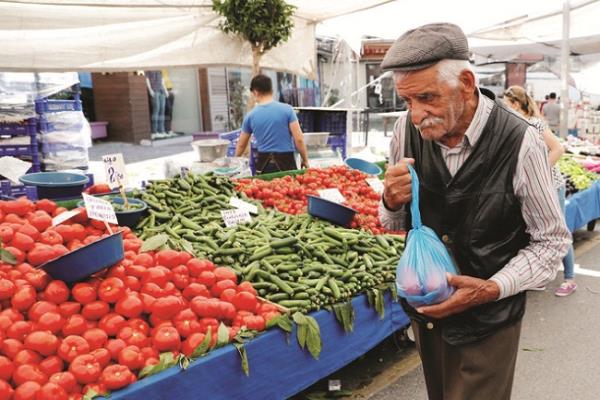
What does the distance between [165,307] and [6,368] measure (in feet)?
2.39

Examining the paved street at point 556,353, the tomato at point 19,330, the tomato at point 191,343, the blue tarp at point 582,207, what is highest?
the tomato at point 19,330

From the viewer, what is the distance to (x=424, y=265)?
5.79 feet

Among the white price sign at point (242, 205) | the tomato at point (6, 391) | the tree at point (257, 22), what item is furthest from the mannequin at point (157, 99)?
the tomato at point (6, 391)

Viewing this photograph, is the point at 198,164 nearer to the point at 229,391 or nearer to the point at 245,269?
the point at 245,269

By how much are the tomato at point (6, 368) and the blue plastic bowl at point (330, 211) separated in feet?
8.48

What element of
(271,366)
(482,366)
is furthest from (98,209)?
(482,366)

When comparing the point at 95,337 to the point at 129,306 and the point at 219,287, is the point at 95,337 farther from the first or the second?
the point at 219,287

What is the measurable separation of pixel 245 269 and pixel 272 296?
0.29 m

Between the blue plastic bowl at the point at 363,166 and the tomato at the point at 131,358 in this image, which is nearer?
the tomato at the point at 131,358

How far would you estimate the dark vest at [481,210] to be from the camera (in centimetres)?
173

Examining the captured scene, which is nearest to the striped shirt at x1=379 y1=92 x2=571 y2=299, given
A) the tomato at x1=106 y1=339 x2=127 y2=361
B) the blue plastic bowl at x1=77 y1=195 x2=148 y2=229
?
the tomato at x1=106 y1=339 x2=127 y2=361

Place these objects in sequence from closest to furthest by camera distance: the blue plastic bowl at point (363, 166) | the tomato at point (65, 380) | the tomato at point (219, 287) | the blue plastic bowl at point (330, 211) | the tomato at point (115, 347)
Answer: the tomato at point (65, 380) → the tomato at point (115, 347) → the tomato at point (219, 287) → the blue plastic bowl at point (330, 211) → the blue plastic bowl at point (363, 166)

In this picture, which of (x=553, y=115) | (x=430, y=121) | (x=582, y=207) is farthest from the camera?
(x=553, y=115)

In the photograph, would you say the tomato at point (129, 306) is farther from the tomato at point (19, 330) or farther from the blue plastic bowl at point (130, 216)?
the blue plastic bowl at point (130, 216)
